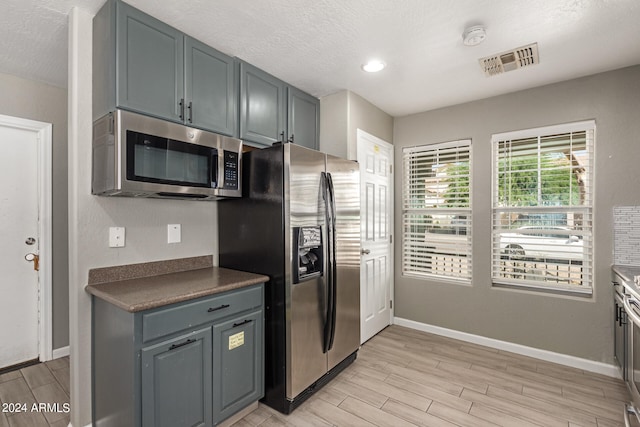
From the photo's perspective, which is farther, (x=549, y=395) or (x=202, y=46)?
(x=549, y=395)

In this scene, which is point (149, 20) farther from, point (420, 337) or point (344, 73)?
point (420, 337)

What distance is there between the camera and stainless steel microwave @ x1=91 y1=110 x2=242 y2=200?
166 centimetres

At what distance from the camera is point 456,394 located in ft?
7.57

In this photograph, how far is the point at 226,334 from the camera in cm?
185

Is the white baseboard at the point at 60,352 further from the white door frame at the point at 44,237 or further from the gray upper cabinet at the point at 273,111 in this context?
the gray upper cabinet at the point at 273,111

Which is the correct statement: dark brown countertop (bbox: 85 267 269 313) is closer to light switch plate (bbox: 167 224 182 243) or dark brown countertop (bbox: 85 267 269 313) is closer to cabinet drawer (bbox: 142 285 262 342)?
cabinet drawer (bbox: 142 285 262 342)

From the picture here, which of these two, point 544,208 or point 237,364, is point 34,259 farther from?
point 544,208

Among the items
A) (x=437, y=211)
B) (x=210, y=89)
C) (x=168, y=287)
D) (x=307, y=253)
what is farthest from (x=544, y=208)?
(x=168, y=287)

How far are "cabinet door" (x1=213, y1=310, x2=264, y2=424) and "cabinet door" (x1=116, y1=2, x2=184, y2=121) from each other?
137 centimetres

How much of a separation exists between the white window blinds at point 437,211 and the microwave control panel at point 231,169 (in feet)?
7.24

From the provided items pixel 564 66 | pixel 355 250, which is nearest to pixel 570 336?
pixel 355 250

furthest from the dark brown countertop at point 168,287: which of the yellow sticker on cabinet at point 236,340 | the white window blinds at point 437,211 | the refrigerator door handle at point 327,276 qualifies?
the white window blinds at point 437,211

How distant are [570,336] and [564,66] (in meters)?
2.28

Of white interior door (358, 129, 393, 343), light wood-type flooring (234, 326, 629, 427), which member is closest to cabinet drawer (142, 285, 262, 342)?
light wood-type flooring (234, 326, 629, 427)
